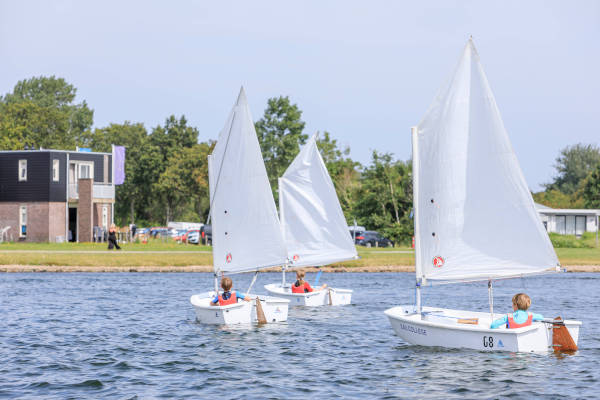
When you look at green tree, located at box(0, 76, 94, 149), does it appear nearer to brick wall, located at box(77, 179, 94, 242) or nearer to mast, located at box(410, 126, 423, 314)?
brick wall, located at box(77, 179, 94, 242)

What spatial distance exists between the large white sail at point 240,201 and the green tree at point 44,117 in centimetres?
9111

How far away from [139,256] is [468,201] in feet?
129

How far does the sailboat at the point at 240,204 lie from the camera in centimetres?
2853

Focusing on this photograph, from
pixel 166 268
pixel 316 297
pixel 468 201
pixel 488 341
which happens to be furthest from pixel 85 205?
pixel 488 341

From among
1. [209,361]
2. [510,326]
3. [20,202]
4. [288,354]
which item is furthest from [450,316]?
[20,202]

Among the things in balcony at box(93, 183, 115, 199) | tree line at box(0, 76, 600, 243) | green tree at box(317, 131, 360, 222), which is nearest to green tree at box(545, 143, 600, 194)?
tree line at box(0, 76, 600, 243)

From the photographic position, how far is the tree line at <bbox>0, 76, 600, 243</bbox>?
285ft

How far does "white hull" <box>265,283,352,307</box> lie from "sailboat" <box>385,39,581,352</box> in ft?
35.3

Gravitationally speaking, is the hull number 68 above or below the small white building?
below

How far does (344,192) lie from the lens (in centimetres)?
9938

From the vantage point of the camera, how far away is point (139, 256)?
57.4 metres

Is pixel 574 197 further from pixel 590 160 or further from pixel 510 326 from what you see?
pixel 510 326

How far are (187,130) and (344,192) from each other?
3331 cm

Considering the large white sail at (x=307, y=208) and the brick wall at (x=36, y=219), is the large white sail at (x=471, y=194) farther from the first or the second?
the brick wall at (x=36, y=219)
